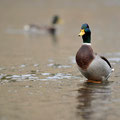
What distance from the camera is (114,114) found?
541cm

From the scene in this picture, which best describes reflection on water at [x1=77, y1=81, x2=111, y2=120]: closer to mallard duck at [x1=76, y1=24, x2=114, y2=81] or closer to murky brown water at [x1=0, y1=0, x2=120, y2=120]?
murky brown water at [x1=0, y1=0, x2=120, y2=120]

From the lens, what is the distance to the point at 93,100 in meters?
6.22

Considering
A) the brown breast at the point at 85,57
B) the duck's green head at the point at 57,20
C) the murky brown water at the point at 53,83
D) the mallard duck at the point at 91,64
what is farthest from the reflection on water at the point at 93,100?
the duck's green head at the point at 57,20

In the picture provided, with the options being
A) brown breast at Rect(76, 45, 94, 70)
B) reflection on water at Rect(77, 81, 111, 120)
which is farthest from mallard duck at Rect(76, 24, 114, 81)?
reflection on water at Rect(77, 81, 111, 120)

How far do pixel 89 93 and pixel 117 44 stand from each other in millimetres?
8209

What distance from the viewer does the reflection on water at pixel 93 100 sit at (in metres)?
5.41

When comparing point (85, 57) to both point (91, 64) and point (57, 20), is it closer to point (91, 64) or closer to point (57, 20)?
point (91, 64)

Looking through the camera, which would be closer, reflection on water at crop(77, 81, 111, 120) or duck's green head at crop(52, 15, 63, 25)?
reflection on water at crop(77, 81, 111, 120)

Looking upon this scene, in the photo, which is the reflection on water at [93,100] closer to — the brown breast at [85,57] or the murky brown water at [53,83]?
the murky brown water at [53,83]

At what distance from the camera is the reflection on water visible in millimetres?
5414

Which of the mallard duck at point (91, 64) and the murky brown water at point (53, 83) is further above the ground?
the mallard duck at point (91, 64)

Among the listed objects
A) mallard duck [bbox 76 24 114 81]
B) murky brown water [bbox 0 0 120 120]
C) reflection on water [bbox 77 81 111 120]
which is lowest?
reflection on water [bbox 77 81 111 120]

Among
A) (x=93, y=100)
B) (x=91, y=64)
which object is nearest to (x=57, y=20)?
(x=91, y=64)

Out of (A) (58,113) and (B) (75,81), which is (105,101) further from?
(B) (75,81)
